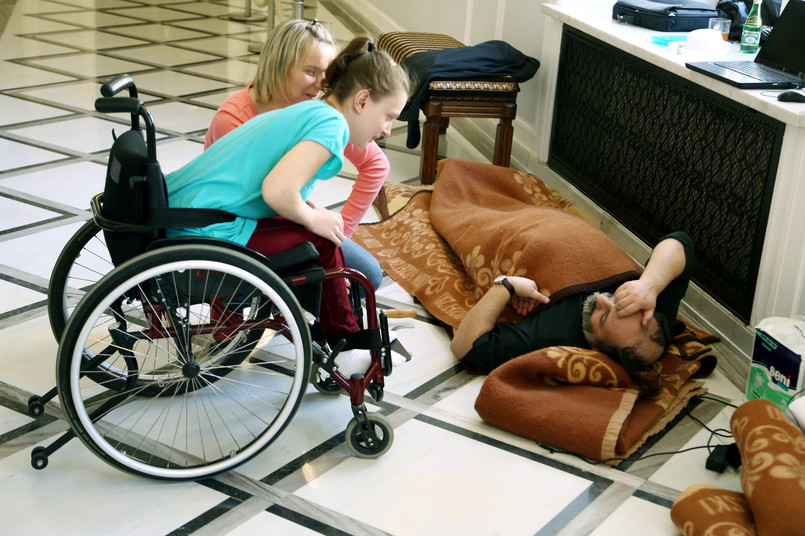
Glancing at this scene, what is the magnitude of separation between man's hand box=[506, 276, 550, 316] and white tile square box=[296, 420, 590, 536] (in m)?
0.46

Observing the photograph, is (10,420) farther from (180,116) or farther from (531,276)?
(180,116)

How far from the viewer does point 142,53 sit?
5625mm

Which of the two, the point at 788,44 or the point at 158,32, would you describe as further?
the point at 158,32

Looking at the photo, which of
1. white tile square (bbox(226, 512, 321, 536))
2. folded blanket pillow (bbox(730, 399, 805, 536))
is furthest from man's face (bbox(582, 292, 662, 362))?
white tile square (bbox(226, 512, 321, 536))

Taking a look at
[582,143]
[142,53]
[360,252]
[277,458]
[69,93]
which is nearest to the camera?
[277,458]

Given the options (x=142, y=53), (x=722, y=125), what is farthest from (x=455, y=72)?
(x=142, y=53)

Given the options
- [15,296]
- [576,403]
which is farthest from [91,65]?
[576,403]

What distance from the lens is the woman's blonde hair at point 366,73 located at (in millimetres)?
1857

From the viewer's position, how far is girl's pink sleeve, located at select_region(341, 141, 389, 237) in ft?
7.39

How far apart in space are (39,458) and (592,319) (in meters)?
1.28

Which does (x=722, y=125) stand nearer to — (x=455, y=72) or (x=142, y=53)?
(x=455, y=72)

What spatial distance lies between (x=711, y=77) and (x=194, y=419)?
5.38 ft

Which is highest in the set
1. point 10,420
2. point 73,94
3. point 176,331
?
point 176,331

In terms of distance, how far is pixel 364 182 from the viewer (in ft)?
7.42
